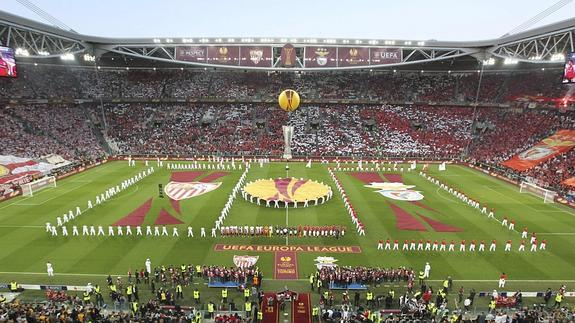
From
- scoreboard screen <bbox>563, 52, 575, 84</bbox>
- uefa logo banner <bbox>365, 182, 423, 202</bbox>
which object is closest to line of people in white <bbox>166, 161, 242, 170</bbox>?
uefa logo banner <bbox>365, 182, 423, 202</bbox>

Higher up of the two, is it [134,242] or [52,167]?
[52,167]

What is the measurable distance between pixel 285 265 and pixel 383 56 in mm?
42248

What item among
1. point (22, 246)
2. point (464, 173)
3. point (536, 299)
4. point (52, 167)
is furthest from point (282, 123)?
point (536, 299)

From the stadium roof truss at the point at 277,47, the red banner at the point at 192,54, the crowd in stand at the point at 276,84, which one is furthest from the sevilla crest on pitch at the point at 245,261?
the crowd in stand at the point at 276,84

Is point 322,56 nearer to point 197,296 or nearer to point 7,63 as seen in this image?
point 7,63

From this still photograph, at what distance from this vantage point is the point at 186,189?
3803 centimetres

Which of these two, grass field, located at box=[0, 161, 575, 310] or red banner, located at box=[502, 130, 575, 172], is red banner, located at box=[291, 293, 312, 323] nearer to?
grass field, located at box=[0, 161, 575, 310]

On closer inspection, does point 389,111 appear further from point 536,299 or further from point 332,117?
point 536,299

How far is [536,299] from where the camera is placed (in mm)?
18750

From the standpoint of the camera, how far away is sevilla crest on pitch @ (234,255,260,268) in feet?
71.5

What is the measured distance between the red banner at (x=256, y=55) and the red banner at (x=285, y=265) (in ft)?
123

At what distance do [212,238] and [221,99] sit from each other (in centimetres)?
4390

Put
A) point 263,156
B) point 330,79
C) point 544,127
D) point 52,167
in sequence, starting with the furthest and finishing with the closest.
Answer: point 330,79 < point 263,156 < point 544,127 < point 52,167

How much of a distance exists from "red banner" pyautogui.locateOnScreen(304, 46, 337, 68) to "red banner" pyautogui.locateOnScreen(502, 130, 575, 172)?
27643 millimetres
